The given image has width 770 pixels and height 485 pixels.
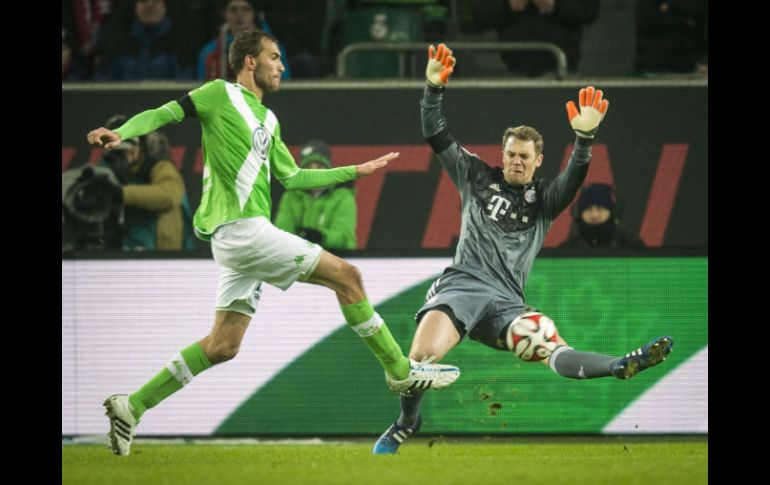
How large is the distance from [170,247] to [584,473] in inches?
182

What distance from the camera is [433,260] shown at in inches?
443

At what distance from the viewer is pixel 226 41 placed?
12.4 metres

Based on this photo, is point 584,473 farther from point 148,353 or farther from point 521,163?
point 148,353

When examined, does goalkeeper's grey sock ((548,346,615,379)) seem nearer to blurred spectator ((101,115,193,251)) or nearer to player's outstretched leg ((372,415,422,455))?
player's outstretched leg ((372,415,422,455))

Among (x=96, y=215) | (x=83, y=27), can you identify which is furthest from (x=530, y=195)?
(x=83, y=27)

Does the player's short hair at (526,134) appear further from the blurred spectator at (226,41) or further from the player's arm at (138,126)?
the blurred spectator at (226,41)

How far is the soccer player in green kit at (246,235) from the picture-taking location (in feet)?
28.9

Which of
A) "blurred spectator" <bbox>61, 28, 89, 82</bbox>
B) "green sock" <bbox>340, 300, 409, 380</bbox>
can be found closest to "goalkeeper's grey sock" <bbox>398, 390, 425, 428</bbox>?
"green sock" <bbox>340, 300, 409, 380</bbox>

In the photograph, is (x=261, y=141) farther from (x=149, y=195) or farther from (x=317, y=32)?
(x=317, y=32)

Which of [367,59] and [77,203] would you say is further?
[367,59]

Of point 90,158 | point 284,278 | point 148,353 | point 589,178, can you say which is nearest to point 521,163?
point 284,278

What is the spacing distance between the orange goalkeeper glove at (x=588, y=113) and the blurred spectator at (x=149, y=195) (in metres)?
3.94

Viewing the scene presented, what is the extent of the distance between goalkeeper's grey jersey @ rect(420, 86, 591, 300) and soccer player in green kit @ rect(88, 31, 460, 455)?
0.62 metres

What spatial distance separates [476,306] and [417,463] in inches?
42.5
